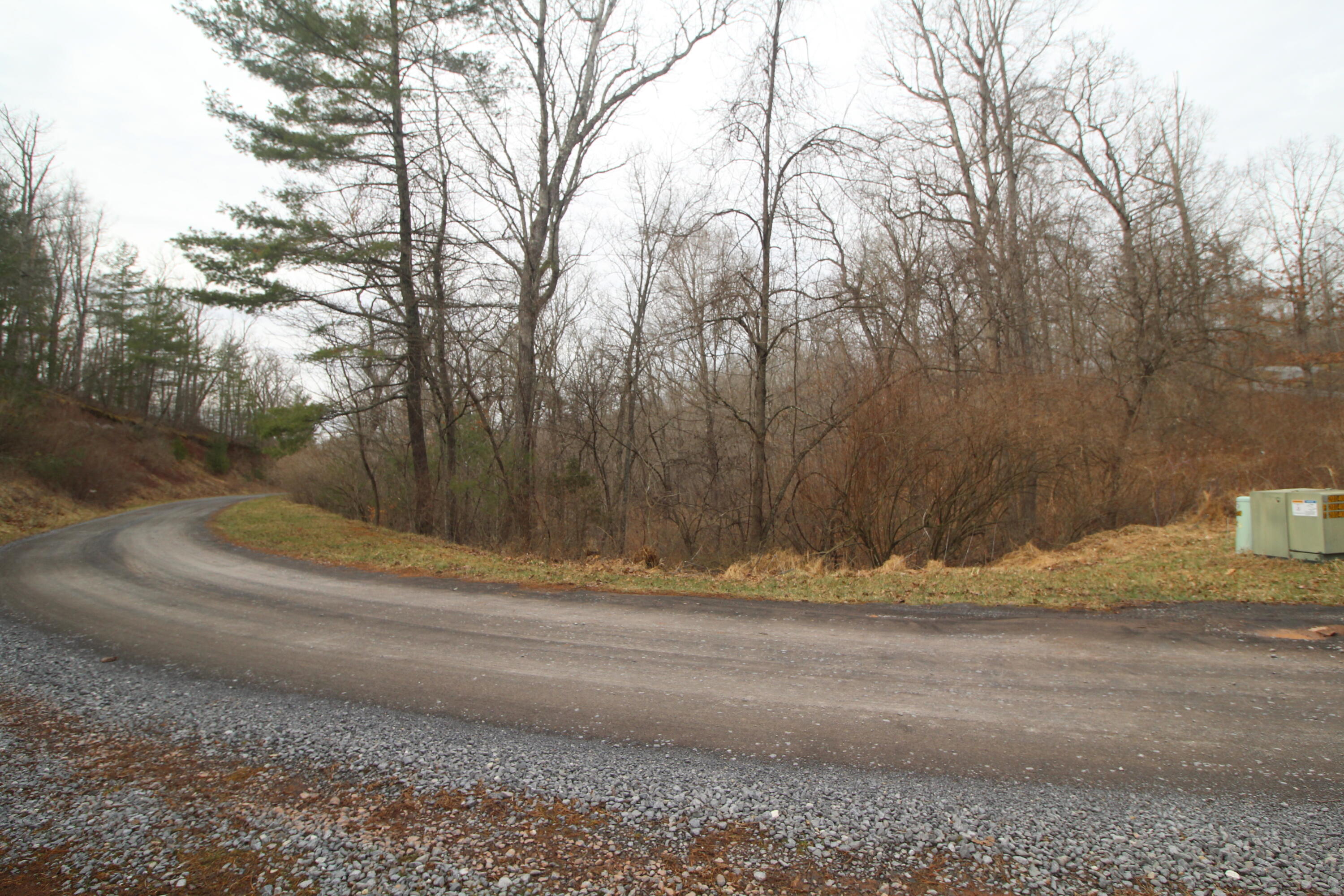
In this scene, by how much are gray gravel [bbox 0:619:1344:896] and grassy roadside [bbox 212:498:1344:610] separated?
400 centimetres

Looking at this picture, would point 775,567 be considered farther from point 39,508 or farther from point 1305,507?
point 39,508

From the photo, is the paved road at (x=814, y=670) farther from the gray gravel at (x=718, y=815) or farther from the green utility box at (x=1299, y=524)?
the green utility box at (x=1299, y=524)

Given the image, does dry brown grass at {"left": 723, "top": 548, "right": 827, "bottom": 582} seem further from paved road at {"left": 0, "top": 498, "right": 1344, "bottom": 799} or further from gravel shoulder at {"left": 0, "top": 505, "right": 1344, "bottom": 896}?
gravel shoulder at {"left": 0, "top": 505, "right": 1344, "bottom": 896}

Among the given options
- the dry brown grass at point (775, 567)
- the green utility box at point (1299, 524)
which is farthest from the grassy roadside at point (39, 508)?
the green utility box at point (1299, 524)

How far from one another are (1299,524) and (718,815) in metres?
9.01

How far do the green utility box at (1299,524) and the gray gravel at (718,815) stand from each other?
→ 6.77m

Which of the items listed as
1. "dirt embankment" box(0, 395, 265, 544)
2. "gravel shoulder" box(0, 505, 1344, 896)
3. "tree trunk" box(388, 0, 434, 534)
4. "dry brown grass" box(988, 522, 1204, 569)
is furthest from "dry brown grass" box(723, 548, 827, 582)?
"dirt embankment" box(0, 395, 265, 544)

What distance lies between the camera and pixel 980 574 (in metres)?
8.91

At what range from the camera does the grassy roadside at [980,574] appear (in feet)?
23.2

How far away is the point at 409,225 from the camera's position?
1661cm

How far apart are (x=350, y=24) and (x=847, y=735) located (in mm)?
17359

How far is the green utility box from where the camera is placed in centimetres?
781

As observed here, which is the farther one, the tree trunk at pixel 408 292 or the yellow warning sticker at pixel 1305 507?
the tree trunk at pixel 408 292

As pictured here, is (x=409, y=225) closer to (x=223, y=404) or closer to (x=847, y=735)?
(x=847, y=735)
